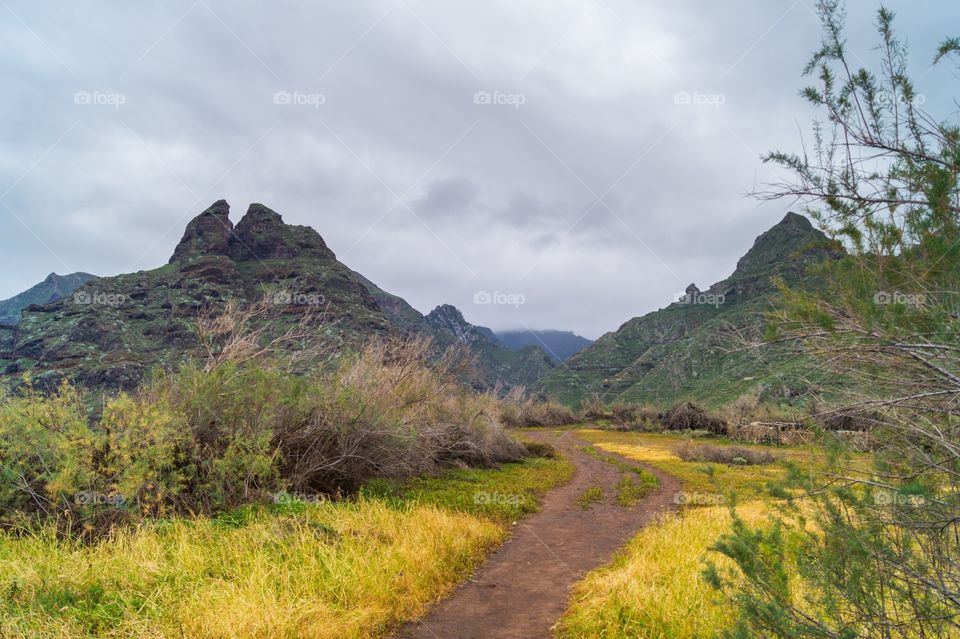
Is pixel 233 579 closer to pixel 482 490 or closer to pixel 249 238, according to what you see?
pixel 482 490

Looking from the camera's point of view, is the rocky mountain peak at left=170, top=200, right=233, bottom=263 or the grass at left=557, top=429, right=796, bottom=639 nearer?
the grass at left=557, top=429, right=796, bottom=639

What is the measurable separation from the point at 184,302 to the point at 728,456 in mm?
79910

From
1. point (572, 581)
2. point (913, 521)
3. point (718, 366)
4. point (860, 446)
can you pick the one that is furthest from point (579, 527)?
point (718, 366)

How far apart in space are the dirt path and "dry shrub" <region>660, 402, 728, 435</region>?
3205 cm

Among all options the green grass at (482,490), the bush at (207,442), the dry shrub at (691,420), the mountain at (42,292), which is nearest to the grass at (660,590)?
the green grass at (482,490)

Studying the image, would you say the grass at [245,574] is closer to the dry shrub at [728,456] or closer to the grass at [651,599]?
the grass at [651,599]

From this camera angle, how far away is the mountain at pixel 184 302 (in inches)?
2346

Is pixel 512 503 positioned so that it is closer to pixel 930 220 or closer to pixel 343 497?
pixel 343 497

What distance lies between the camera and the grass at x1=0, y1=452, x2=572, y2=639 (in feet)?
16.5

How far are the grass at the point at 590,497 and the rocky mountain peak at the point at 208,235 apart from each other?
4102 inches

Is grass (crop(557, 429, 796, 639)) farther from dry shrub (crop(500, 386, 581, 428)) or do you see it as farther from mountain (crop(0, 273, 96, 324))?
mountain (crop(0, 273, 96, 324))

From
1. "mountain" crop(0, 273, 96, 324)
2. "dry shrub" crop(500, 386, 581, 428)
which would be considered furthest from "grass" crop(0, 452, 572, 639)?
"mountain" crop(0, 273, 96, 324)

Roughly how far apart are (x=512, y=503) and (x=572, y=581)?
5.60m

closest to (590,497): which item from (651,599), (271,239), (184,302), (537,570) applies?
(537,570)
